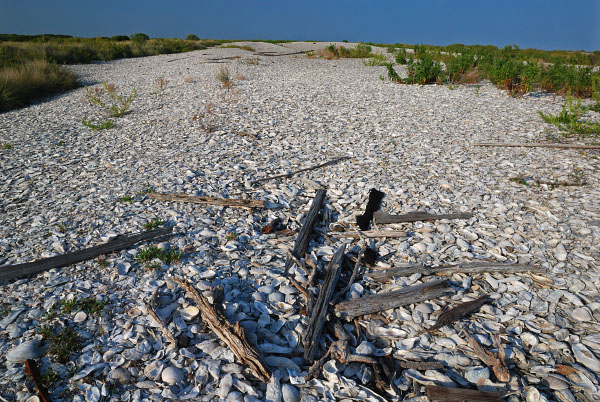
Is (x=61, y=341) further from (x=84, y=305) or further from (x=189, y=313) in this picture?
(x=189, y=313)

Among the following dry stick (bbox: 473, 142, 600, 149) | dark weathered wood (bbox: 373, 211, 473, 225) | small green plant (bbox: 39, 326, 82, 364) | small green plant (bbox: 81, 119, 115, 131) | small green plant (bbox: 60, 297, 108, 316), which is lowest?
small green plant (bbox: 39, 326, 82, 364)

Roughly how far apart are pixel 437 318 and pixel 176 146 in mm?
6281

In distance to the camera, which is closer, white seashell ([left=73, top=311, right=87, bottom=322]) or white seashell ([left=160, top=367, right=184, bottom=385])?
white seashell ([left=160, top=367, right=184, bottom=385])

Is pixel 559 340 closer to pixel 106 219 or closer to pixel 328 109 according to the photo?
pixel 106 219

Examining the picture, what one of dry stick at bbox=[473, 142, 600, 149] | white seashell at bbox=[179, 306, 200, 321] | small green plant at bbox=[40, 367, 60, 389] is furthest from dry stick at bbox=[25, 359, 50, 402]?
dry stick at bbox=[473, 142, 600, 149]

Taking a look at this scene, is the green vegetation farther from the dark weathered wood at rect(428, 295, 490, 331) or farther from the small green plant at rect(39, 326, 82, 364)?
the dark weathered wood at rect(428, 295, 490, 331)

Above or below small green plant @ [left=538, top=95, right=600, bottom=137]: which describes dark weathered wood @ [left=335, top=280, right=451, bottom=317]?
below

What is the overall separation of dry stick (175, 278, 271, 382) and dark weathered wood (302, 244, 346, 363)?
38 cm

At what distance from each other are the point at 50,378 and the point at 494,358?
332 centimetres

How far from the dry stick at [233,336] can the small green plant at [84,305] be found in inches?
31.1

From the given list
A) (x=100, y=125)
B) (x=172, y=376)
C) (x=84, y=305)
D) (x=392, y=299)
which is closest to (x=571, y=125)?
(x=392, y=299)

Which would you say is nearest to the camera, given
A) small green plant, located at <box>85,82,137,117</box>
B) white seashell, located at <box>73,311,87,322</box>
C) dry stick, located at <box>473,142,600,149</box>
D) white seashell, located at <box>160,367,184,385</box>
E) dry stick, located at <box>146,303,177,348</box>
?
white seashell, located at <box>160,367,184,385</box>

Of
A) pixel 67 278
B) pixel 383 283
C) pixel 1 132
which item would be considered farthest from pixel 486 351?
pixel 1 132

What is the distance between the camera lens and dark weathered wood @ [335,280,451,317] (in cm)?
336
